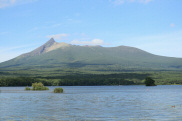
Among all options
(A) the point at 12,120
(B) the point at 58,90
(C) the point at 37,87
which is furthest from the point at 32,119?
(C) the point at 37,87

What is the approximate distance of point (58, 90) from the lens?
12900 cm

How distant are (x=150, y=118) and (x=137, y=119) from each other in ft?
7.78

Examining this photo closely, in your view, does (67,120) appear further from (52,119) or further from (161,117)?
(161,117)

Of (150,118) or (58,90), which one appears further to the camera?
(58,90)

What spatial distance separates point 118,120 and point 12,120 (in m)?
15.7

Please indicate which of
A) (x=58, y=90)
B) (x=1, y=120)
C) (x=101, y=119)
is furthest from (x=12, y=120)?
(x=58, y=90)

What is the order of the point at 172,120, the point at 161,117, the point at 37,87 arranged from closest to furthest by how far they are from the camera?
the point at 172,120 < the point at 161,117 < the point at 37,87

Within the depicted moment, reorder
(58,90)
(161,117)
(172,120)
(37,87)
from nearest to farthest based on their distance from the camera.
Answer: (172,120) < (161,117) < (58,90) < (37,87)

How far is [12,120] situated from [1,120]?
162 cm

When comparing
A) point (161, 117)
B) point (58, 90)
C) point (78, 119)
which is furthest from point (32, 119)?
point (58, 90)

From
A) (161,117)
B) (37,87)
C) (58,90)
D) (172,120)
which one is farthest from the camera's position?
(37,87)

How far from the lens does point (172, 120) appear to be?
141 feet

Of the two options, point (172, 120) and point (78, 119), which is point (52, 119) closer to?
point (78, 119)

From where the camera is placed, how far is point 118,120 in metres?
43.0
